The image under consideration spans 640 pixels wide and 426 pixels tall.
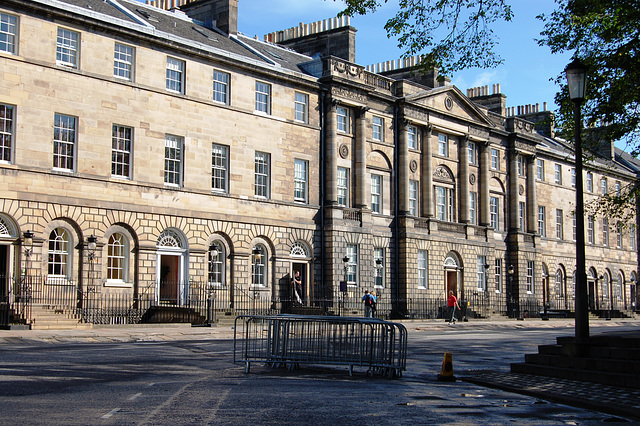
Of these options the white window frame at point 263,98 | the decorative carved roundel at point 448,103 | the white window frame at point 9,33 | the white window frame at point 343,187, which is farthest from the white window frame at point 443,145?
the white window frame at point 9,33

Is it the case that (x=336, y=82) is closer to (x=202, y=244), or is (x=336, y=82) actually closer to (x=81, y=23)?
(x=202, y=244)

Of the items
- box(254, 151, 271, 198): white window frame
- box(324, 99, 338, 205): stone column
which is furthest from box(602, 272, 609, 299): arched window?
box(254, 151, 271, 198): white window frame

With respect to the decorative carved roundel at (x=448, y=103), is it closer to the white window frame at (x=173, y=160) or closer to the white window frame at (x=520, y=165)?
the white window frame at (x=520, y=165)

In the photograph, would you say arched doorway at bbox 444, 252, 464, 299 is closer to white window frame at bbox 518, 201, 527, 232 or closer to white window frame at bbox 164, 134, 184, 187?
white window frame at bbox 518, 201, 527, 232

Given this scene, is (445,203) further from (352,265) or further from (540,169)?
(540,169)

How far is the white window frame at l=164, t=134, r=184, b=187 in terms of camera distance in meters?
33.6

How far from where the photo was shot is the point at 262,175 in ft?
124

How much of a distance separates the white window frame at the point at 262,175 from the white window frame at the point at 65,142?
963 centimetres

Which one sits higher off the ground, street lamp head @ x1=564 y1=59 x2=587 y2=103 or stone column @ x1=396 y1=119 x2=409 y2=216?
stone column @ x1=396 y1=119 x2=409 y2=216

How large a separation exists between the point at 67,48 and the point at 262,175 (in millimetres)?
11154

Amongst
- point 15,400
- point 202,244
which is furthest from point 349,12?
point 202,244

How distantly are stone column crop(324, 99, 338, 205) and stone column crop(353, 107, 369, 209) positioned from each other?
1733mm

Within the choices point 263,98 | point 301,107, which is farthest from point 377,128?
point 263,98

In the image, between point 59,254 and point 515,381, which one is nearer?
point 515,381
